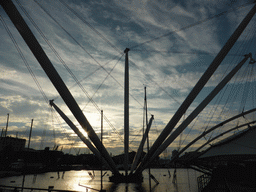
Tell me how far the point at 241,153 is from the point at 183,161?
261 inches

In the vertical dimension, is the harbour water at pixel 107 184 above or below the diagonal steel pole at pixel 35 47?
below

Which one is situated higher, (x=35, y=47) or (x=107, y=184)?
(x=35, y=47)

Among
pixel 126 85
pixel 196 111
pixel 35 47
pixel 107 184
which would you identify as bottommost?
pixel 107 184

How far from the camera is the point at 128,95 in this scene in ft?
117

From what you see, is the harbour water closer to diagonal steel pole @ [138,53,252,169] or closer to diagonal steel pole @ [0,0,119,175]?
diagonal steel pole @ [0,0,119,175]

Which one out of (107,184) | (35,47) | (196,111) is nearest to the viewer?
(35,47)

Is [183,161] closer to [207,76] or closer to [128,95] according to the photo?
[207,76]

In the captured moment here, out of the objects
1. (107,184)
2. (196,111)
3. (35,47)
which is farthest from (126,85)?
(107,184)

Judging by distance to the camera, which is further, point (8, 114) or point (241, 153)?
point (8, 114)

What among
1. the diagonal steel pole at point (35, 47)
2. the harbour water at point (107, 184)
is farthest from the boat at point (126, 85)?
the harbour water at point (107, 184)

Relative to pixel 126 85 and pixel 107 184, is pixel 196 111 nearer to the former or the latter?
pixel 126 85

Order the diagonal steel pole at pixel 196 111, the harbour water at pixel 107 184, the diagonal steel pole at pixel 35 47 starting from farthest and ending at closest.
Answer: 1. the harbour water at pixel 107 184
2. the diagonal steel pole at pixel 196 111
3. the diagonal steel pole at pixel 35 47

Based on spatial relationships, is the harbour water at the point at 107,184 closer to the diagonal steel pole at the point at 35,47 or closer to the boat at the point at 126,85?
the boat at the point at 126,85

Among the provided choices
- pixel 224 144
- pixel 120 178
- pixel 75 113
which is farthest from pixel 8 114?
pixel 224 144
